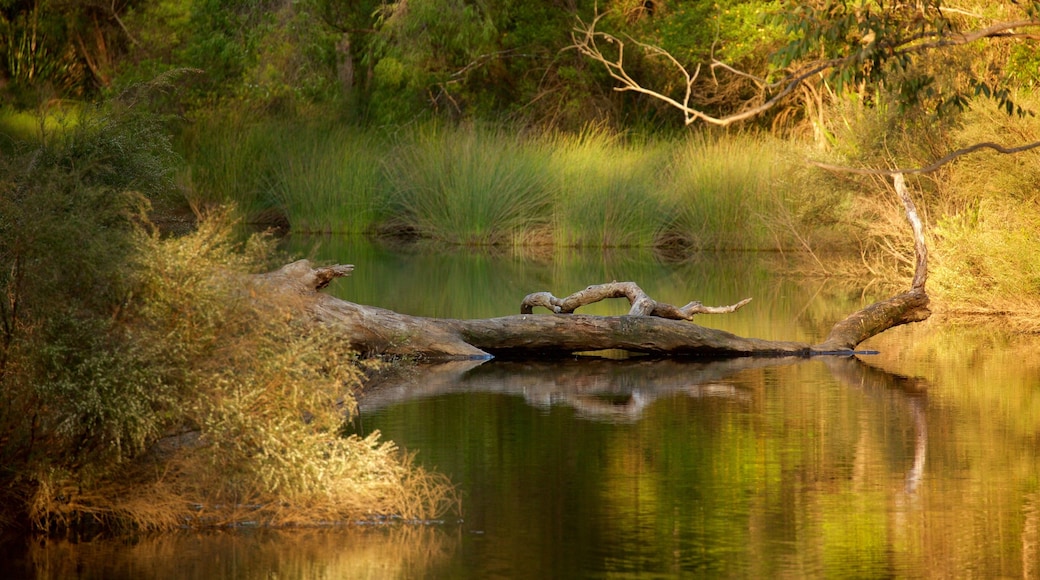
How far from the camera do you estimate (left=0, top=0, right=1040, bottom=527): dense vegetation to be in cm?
657

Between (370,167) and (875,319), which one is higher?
(370,167)

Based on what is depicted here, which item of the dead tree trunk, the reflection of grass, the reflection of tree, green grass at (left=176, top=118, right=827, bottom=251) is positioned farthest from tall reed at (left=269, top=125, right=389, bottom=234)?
the reflection of grass

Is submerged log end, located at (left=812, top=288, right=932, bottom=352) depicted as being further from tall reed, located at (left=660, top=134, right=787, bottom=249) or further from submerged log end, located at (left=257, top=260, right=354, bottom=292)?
tall reed, located at (left=660, top=134, right=787, bottom=249)

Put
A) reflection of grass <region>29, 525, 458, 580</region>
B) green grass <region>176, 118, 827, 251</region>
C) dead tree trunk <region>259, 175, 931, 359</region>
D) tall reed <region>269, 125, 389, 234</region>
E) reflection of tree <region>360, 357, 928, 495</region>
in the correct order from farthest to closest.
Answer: tall reed <region>269, 125, 389, 234</region>, green grass <region>176, 118, 827, 251</region>, dead tree trunk <region>259, 175, 931, 359</region>, reflection of tree <region>360, 357, 928, 495</region>, reflection of grass <region>29, 525, 458, 580</region>

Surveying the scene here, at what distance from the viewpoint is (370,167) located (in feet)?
102

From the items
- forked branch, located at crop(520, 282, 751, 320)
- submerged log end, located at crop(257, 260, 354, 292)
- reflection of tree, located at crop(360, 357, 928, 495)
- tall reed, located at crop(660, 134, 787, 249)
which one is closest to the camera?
reflection of tree, located at crop(360, 357, 928, 495)

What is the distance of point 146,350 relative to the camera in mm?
6410

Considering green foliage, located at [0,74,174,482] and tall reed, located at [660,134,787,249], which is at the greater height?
tall reed, located at [660,134,787,249]

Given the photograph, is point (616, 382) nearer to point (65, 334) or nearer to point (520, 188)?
point (65, 334)

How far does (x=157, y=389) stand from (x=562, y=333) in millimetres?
6563

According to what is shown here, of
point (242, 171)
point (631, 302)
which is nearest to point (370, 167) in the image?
point (242, 171)

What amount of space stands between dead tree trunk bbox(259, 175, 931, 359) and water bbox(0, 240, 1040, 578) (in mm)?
257

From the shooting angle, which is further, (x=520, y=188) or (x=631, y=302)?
(x=520, y=188)

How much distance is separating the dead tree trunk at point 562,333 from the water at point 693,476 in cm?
26
